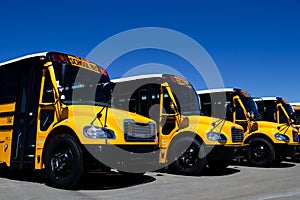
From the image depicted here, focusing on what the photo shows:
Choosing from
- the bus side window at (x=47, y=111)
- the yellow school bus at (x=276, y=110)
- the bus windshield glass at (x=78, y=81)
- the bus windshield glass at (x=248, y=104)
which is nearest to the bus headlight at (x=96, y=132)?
the bus windshield glass at (x=78, y=81)

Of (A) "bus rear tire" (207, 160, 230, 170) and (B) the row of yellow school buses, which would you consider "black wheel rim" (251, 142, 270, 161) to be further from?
(A) "bus rear tire" (207, 160, 230, 170)

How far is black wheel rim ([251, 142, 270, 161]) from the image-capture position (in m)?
12.7

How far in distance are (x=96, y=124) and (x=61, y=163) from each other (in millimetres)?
1062

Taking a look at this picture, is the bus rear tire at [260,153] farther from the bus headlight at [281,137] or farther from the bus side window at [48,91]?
the bus side window at [48,91]

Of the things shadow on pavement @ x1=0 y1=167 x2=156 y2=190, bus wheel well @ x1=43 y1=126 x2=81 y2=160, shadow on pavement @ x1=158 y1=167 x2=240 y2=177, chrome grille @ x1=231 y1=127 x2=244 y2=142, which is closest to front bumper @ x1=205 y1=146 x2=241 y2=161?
chrome grille @ x1=231 y1=127 x2=244 y2=142

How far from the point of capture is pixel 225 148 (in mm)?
9812

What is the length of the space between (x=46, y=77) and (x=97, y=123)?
1.79 meters

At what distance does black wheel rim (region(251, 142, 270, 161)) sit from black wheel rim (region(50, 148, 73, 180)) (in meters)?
7.96

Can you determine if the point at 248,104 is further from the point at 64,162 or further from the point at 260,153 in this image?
the point at 64,162

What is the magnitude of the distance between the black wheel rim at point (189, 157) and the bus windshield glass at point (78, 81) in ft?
9.74

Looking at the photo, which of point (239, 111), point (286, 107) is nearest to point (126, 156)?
point (239, 111)

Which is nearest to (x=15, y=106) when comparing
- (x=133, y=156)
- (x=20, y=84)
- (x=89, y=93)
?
(x=20, y=84)

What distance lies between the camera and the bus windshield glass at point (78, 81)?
24.9ft

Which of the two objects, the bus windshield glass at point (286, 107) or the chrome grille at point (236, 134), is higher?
the bus windshield glass at point (286, 107)
